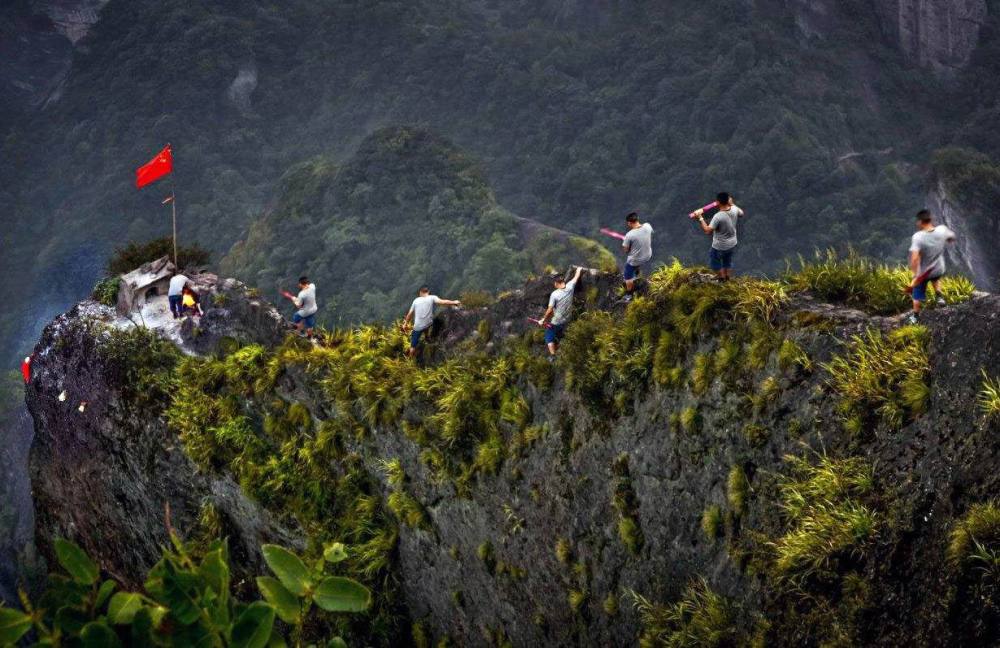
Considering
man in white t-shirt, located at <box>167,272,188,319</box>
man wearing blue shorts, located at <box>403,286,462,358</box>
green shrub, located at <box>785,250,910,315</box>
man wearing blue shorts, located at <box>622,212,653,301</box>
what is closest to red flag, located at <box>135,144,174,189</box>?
man in white t-shirt, located at <box>167,272,188,319</box>

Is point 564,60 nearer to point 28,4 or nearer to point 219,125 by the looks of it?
point 219,125

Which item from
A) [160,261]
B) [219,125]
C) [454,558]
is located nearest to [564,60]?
[219,125]

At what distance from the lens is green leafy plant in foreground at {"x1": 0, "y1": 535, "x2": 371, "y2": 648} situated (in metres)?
2.60

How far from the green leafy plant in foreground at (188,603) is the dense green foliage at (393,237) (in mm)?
57218

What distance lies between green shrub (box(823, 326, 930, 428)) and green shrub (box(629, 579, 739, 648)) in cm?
228

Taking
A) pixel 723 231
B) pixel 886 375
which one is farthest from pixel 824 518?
pixel 723 231

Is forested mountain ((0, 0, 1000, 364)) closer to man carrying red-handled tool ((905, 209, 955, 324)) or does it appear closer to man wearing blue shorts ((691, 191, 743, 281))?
man wearing blue shorts ((691, 191, 743, 281))

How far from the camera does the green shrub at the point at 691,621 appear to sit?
24.2ft

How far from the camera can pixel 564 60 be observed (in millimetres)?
103812

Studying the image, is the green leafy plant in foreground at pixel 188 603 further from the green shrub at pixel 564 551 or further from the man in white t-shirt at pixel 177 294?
the man in white t-shirt at pixel 177 294

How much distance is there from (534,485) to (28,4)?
546 ft

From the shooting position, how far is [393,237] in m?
72.6

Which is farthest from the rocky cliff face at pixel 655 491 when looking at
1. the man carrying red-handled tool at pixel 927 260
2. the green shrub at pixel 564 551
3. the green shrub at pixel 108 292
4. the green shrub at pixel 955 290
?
the green shrub at pixel 108 292

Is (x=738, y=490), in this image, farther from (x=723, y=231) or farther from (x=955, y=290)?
(x=723, y=231)
